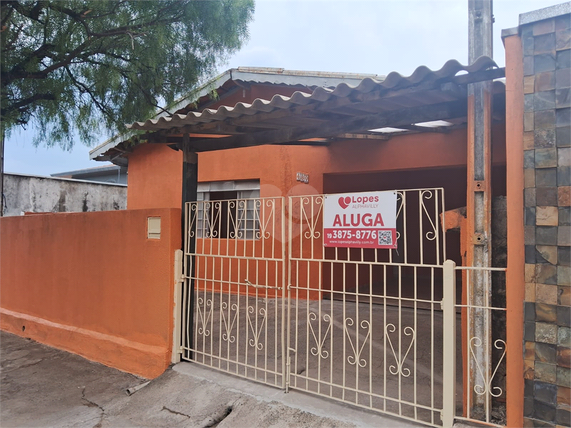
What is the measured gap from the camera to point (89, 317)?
5828mm

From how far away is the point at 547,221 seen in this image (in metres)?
2.67

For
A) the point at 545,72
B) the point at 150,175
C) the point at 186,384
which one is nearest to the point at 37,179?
the point at 150,175

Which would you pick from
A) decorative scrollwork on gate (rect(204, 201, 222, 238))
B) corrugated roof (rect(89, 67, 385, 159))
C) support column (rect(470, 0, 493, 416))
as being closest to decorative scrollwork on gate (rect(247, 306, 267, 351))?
decorative scrollwork on gate (rect(204, 201, 222, 238))

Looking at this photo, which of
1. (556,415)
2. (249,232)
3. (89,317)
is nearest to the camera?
(556,415)

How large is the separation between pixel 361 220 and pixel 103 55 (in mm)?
4443

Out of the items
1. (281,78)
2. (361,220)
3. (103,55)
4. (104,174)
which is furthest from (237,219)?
(104,174)

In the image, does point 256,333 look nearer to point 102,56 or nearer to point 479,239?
point 479,239

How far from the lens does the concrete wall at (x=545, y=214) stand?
2611 mm

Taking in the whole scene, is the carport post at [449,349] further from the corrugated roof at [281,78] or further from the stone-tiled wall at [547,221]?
the corrugated roof at [281,78]

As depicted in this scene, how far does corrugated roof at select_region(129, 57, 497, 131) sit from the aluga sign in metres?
0.84

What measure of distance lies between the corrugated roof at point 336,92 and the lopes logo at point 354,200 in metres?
0.85

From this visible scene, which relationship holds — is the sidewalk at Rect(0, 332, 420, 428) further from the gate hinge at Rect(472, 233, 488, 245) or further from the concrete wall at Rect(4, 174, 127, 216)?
the concrete wall at Rect(4, 174, 127, 216)

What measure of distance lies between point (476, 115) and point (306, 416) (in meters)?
2.77

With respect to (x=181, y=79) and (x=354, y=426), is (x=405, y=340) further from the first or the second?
(x=181, y=79)
